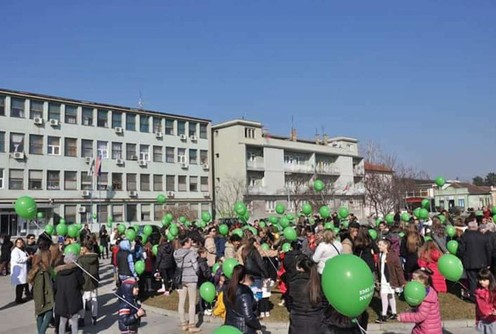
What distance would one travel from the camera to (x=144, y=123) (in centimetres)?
5009

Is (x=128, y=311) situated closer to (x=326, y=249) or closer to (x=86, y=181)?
(x=326, y=249)

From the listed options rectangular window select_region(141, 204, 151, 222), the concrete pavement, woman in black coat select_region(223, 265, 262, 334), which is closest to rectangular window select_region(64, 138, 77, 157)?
rectangular window select_region(141, 204, 151, 222)

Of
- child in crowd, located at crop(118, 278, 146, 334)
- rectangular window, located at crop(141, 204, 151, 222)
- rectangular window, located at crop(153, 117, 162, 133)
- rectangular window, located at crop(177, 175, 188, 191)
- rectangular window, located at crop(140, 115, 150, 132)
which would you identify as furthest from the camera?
rectangular window, located at crop(177, 175, 188, 191)

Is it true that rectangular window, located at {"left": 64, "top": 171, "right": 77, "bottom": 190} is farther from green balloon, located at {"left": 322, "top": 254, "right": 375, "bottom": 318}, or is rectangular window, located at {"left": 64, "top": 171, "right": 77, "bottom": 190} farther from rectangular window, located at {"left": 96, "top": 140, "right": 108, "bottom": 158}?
green balloon, located at {"left": 322, "top": 254, "right": 375, "bottom": 318}

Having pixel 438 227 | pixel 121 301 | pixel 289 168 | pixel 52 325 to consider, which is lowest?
pixel 52 325

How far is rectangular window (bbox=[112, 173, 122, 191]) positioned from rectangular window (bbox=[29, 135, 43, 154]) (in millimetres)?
8189

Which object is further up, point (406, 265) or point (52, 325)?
point (406, 265)

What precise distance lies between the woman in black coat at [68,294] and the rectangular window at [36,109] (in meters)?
36.8

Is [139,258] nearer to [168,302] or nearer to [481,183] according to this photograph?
[168,302]

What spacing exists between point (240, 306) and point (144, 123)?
4668cm

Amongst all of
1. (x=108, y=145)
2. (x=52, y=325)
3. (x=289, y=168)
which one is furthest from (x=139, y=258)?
(x=289, y=168)

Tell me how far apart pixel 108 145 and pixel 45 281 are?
39906 millimetres

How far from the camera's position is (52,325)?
9.72 metres

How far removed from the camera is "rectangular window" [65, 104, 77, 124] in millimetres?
42956
